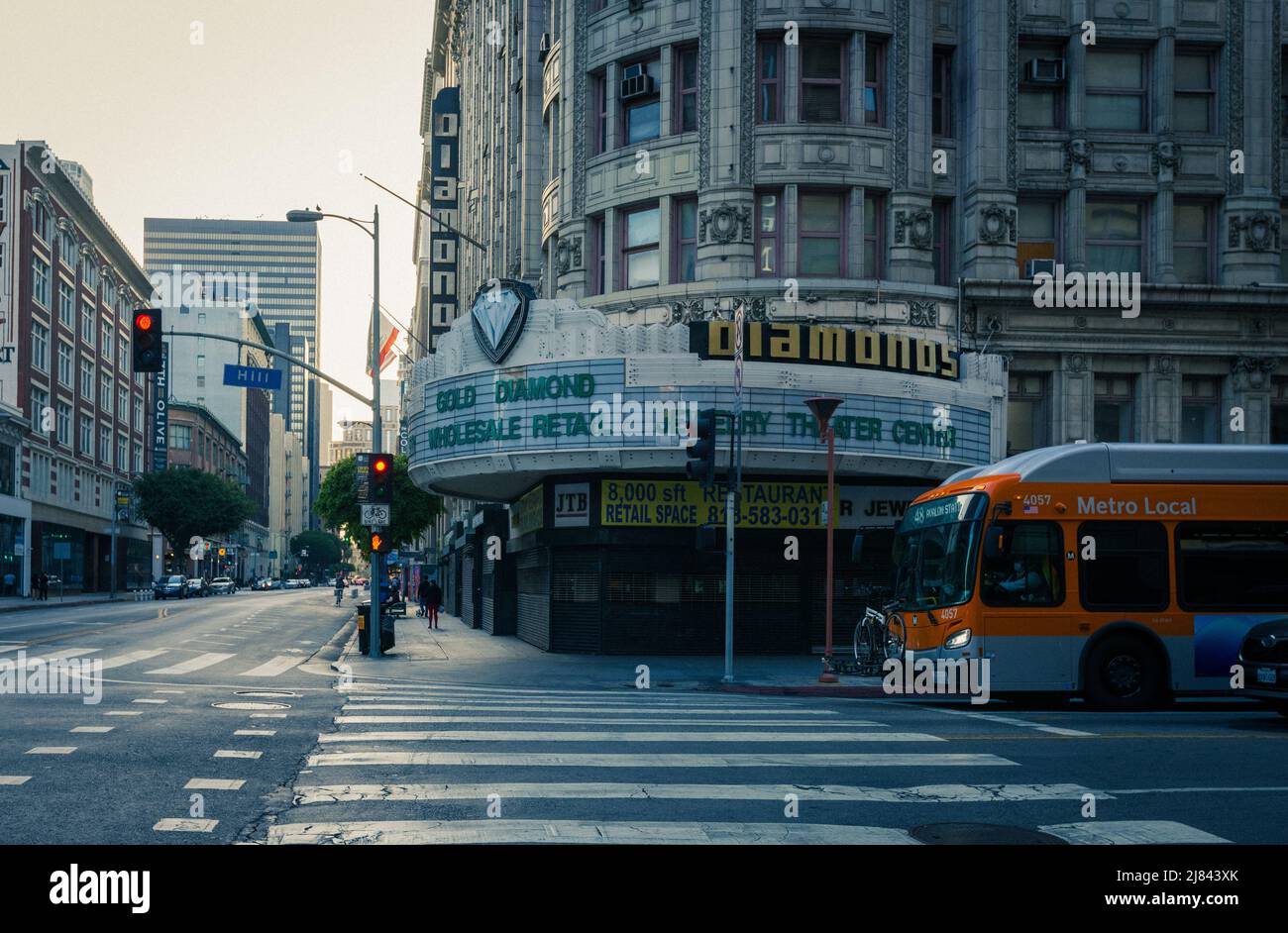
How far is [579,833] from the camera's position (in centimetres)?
786

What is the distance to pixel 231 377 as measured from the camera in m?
23.6

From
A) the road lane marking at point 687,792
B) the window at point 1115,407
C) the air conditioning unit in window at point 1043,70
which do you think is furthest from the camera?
the window at point 1115,407

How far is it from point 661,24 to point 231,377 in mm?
13797

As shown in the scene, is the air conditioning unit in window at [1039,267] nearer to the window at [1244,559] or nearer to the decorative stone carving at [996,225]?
the decorative stone carving at [996,225]

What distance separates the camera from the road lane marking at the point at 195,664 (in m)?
21.1

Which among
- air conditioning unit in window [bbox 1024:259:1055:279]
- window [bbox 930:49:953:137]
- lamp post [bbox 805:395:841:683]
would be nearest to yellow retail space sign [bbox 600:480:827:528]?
lamp post [bbox 805:395:841:683]

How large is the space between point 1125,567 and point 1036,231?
16.1m

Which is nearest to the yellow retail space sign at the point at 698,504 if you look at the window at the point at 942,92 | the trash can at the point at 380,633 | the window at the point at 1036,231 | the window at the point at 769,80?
the trash can at the point at 380,633

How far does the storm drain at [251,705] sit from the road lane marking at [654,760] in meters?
4.28

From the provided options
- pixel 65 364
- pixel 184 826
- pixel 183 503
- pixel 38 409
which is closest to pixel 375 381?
pixel 184 826

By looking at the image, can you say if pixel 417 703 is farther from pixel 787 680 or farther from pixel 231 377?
pixel 231 377

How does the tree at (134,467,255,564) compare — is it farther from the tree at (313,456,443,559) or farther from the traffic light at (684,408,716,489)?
the traffic light at (684,408,716,489)

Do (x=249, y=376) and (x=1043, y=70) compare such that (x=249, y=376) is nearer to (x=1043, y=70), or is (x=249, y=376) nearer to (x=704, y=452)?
(x=704, y=452)
